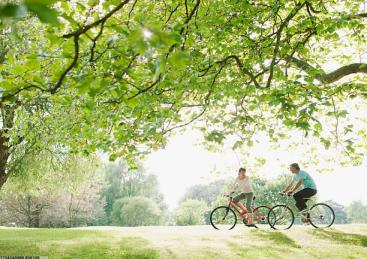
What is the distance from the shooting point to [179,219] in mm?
56375

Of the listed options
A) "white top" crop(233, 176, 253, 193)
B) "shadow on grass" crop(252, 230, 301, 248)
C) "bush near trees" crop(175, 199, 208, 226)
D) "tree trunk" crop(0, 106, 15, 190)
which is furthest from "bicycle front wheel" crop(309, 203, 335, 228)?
"bush near trees" crop(175, 199, 208, 226)

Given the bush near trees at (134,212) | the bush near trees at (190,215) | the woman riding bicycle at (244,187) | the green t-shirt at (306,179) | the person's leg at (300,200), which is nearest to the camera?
the green t-shirt at (306,179)

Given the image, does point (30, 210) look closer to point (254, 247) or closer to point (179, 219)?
point (179, 219)

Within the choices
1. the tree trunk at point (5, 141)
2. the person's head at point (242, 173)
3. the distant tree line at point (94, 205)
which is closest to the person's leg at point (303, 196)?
the person's head at point (242, 173)

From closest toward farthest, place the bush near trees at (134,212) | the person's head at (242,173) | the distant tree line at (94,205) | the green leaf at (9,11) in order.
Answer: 1. the green leaf at (9,11)
2. the person's head at (242,173)
3. the distant tree line at (94,205)
4. the bush near trees at (134,212)

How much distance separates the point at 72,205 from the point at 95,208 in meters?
4.60

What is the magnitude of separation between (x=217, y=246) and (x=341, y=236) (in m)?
4.76

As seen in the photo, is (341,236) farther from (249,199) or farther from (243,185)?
(243,185)

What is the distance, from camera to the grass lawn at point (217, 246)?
10742 mm

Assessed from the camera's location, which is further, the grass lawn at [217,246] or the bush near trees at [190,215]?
the bush near trees at [190,215]

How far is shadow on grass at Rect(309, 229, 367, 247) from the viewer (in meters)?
12.3

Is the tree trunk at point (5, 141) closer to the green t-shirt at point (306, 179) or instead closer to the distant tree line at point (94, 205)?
the distant tree line at point (94, 205)

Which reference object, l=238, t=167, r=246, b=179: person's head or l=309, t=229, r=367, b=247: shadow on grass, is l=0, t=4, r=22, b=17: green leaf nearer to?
l=309, t=229, r=367, b=247: shadow on grass

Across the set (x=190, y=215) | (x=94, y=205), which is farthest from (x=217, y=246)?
(x=94, y=205)
